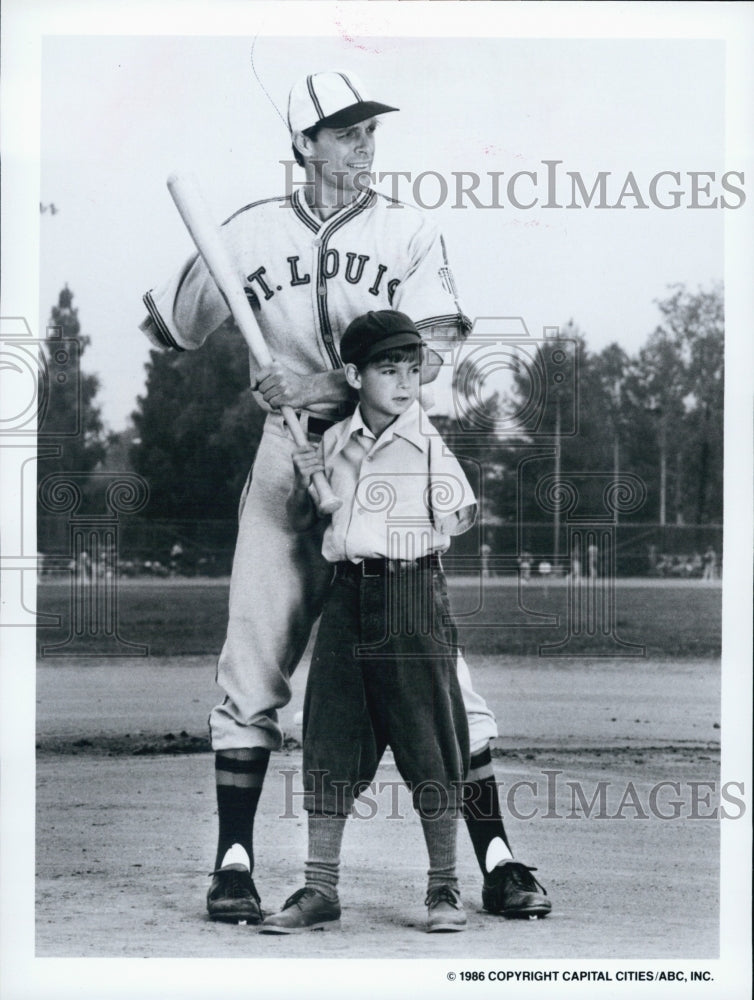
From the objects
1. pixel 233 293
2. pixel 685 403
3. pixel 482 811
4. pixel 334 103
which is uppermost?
pixel 334 103

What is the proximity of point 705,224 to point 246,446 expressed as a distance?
1.56 meters

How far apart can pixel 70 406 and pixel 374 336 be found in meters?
1.00

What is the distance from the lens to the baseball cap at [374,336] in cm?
444

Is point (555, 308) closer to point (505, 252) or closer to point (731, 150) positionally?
point (505, 252)

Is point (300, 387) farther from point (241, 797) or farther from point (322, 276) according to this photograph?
point (241, 797)

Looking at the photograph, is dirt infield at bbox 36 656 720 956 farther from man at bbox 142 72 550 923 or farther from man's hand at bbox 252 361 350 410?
man's hand at bbox 252 361 350 410

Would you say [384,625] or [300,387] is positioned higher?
[300,387]

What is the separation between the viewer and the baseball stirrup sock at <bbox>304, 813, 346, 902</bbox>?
14.8ft

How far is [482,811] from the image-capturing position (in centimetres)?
461

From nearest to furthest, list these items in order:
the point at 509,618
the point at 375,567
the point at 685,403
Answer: the point at 375,567 → the point at 509,618 → the point at 685,403

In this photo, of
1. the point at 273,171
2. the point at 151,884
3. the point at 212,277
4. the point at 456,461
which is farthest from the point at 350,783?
the point at 273,171

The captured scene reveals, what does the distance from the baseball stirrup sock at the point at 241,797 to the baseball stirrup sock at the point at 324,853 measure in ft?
0.60

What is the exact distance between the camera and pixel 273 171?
15.3 feet

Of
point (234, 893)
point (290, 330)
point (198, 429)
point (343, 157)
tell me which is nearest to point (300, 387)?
point (290, 330)
